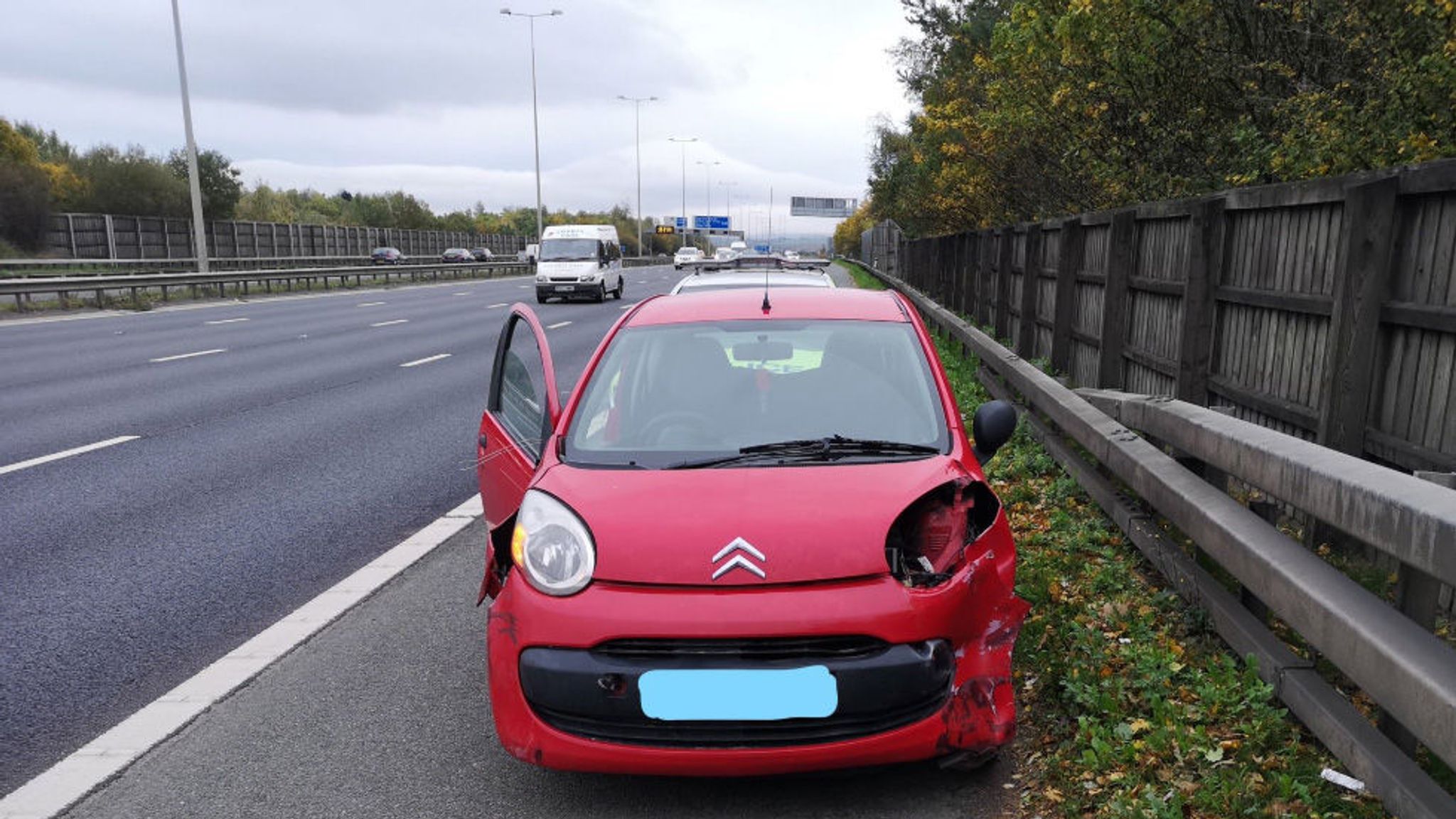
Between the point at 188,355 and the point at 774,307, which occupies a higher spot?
the point at 774,307

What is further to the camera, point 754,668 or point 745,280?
point 745,280

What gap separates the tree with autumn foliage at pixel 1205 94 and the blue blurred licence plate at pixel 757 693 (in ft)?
17.9

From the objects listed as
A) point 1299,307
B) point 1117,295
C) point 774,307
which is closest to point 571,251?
point 1117,295

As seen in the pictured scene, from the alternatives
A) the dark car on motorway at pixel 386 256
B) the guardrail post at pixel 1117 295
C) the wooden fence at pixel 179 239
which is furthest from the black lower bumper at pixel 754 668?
the dark car on motorway at pixel 386 256

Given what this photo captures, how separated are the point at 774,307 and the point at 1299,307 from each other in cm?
239

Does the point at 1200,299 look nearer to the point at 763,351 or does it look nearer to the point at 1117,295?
the point at 1117,295

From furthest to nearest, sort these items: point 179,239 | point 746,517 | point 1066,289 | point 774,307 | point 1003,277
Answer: point 179,239 < point 1003,277 < point 1066,289 < point 774,307 < point 746,517

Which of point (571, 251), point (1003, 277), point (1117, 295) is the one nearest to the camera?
point (1117, 295)

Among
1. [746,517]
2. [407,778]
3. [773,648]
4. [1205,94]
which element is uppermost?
[1205,94]

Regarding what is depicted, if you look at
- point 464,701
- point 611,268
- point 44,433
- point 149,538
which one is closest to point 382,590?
point 464,701

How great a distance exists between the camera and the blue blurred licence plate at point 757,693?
2.79 metres

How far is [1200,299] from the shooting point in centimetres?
602

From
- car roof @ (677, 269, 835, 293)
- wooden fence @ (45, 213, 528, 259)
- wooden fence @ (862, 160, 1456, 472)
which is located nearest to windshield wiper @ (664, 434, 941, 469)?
wooden fence @ (862, 160, 1456, 472)

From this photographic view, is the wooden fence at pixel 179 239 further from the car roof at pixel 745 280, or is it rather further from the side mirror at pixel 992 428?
the side mirror at pixel 992 428
